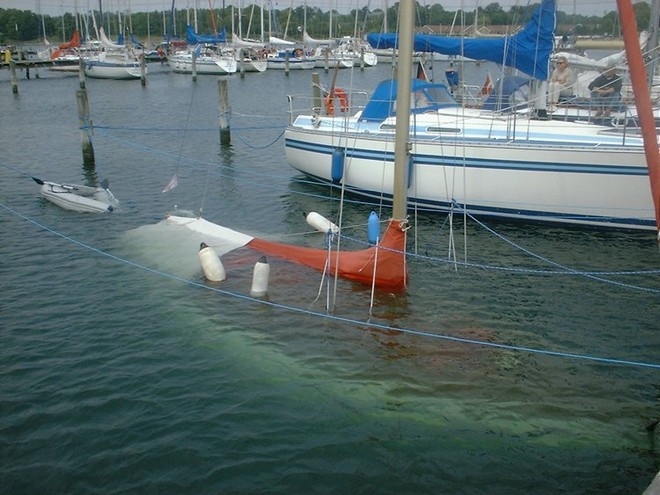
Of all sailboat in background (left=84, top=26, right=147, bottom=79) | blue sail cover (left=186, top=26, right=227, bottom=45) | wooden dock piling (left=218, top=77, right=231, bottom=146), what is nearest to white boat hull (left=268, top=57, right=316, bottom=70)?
blue sail cover (left=186, top=26, right=227, bottom=45)

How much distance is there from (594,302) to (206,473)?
8.58m

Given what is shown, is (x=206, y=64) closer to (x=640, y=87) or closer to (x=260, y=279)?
(x=260, y=279)

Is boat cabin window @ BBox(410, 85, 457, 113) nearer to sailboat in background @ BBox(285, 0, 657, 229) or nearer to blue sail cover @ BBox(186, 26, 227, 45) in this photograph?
sailboat in background @ BBox(285, 0, 657, 229)

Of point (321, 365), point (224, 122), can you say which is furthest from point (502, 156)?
point (224, 122)

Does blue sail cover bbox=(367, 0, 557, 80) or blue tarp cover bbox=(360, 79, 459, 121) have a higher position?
blue sail cover bbox=(367, 0, 557, 80)

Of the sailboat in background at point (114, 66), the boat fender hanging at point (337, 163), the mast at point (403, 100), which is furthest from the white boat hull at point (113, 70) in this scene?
the mast at point (403, 100)

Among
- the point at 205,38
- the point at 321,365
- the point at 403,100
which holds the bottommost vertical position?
the point at 321,365

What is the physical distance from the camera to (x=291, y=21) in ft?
367

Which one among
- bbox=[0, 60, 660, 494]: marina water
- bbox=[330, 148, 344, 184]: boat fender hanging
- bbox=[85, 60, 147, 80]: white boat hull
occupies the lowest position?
bbox=[0, 60, 660, 494]: marina water

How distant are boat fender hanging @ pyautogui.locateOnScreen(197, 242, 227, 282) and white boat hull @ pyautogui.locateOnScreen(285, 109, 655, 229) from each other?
400 cm

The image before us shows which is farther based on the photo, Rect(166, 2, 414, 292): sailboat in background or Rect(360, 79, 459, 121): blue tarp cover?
Rect(360, 79, 459, 121): blue tarp cover

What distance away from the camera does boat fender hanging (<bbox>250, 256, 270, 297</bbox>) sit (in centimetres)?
1353

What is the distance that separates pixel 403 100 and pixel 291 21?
106 m

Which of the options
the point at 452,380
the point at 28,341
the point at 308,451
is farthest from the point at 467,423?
the point at 28,341
